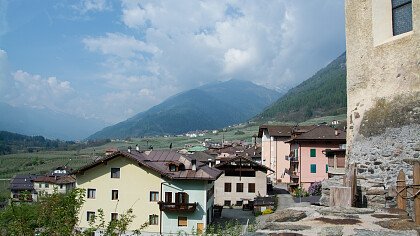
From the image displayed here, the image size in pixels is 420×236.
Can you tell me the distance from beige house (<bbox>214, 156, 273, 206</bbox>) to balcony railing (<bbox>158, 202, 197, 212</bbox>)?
11.8 metres

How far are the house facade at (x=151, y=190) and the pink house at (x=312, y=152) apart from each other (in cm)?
1860

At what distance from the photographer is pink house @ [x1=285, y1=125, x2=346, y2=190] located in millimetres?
50750

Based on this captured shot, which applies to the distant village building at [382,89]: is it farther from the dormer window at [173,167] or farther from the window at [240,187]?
the window at [240,187]

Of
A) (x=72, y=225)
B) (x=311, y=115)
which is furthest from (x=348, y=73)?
(x=311, y=115)

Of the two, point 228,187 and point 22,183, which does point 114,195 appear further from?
point 22,183

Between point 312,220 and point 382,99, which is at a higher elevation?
point 382,99

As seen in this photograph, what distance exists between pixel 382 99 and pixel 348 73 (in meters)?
1.53

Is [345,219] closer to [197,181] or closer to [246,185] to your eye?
[197,181]

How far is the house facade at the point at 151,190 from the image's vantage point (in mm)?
34844

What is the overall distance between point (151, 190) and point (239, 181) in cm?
1390

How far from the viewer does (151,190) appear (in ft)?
117

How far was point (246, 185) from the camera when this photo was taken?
4619 cm

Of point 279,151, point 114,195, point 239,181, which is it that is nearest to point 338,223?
point 114,195

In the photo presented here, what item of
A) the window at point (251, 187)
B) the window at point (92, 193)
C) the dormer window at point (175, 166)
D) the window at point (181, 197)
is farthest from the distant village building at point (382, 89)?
the window at point (251, 187)
